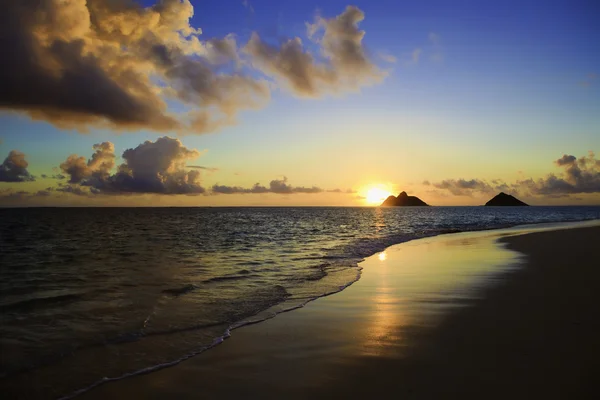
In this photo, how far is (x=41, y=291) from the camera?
45.2 ft

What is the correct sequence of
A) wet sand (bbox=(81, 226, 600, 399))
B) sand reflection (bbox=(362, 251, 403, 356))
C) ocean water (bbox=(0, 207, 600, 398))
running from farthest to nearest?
sand reflection (bbox=(362, 251, 403, 356)) < ocean water (bbox=(0, 207, 600, 398)) < wet sand (bbox=(81, 226, 600, 399))

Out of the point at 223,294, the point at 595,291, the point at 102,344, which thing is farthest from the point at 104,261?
the point at 595,291

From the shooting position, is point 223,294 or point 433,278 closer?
point 223,294

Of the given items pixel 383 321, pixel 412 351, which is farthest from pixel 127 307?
pixel 412 351

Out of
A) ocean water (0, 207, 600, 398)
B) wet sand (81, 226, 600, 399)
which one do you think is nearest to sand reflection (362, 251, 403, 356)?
wet sand (81, 226, 600, 399)

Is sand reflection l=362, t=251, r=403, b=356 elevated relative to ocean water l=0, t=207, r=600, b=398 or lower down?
elevated

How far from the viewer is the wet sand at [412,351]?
557 cm

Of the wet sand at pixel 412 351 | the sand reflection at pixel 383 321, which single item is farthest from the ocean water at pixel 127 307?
the sand reflection at pixel 383 321

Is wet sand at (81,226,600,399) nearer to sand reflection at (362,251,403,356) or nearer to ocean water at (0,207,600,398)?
sand reflection at (362,251,403,356)

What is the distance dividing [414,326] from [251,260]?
14.4 metres

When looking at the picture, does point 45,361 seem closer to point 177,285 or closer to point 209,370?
point 209,370

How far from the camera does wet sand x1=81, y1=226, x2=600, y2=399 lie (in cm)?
557

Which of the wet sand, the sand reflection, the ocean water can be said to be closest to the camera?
the wet sand

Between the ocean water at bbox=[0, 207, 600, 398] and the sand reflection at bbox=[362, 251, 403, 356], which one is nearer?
the ocean water at bbox=[0, 207, 600, 398]
